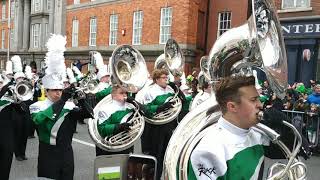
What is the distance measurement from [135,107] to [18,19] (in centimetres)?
3737

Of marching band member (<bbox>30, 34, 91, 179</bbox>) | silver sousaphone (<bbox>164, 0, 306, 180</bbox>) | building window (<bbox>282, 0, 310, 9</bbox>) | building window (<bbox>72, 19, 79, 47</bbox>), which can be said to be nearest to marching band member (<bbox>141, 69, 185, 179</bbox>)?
marching band member (<bbox>30, 34, 91, 179</bbox>)

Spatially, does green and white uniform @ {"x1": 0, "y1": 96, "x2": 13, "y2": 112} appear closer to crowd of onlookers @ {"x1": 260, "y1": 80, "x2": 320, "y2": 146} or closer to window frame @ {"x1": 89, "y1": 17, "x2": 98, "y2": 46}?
crowd of onlookers @ {"x1": 260, "y1": 80, "x2": 320, "y2": 146}

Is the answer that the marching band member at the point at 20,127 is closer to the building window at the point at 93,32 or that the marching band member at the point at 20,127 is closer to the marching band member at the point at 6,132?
the marching band member at the point at 6,132

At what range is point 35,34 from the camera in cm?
3834

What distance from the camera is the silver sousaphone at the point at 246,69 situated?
263 cm

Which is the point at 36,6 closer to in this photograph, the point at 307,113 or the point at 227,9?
the point at 227,9

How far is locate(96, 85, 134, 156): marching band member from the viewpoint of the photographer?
5129mm

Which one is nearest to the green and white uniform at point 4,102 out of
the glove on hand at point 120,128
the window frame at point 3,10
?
the glove on hand at point 120,128

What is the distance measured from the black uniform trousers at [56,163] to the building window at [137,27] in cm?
1935

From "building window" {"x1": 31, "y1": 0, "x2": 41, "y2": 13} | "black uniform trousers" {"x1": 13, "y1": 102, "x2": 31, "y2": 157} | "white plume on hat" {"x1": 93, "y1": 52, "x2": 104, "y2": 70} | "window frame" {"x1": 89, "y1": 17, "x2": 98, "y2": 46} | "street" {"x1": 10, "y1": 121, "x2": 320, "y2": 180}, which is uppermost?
"building window" {"x1": 31, "y1": 0, "x2": 41, "y2": 13}

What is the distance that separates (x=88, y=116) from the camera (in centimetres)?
479

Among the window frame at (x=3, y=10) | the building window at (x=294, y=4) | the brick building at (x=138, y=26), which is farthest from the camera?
the window frame at (x=3, y=10)

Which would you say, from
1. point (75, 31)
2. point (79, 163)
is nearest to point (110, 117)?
point (79, 163)

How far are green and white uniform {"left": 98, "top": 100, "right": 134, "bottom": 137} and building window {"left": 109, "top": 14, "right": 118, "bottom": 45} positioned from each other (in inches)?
820
